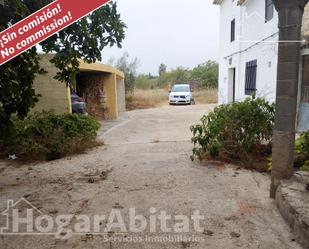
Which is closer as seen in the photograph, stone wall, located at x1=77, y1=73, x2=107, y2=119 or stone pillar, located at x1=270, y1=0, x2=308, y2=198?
stone pillar, located at x1=270, y1=0, x2=308, y2=198

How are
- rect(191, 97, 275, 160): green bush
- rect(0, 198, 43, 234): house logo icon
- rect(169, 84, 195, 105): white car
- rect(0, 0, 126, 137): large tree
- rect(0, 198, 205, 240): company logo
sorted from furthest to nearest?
rect(169, 84, 195, 105): white car
rect(191, 97, 275, 160): green bush
rect(0, 0, 126, 137): large tree
rect(0, 198, 43, 234): house logo icon
rect(0, 198, 205, 240): company logo

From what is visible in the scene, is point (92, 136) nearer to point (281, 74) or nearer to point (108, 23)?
point (108, 23)

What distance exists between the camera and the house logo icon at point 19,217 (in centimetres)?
337

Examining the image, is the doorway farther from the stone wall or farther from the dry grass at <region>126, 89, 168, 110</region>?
the dry grass at <region>126, 89, 168, 110</region>

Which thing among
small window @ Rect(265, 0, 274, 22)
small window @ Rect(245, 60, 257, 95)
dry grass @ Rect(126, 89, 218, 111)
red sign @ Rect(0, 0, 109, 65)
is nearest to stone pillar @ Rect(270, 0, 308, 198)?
red sign @ Rect(0, 0, 109, 65)

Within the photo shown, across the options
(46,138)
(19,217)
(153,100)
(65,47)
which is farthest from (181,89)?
(19,217)

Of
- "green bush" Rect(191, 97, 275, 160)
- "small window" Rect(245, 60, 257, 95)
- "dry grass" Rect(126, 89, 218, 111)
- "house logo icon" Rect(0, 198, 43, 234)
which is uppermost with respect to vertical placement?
"small window" Rect(245, 60, 257, 95)

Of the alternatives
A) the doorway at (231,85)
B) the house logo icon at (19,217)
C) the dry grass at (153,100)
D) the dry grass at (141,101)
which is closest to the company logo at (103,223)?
the house logo icon at (19,217)

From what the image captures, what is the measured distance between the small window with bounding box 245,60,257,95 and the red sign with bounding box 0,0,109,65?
808 centimetres

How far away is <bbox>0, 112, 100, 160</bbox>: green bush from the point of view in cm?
639

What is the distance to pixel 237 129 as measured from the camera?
562cm

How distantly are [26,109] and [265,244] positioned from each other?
369cm

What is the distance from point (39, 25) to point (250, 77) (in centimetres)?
902

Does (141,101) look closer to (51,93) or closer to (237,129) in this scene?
(51,93)
